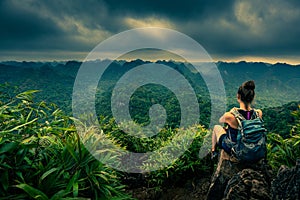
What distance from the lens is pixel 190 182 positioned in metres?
4.14

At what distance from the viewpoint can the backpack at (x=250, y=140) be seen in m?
3.09

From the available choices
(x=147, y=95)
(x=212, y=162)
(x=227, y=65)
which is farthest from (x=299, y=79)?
(x=212, y=162)

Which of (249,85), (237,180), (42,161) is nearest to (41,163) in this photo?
(42,161)

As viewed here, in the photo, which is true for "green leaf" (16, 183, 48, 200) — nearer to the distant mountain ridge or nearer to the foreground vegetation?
the foreground vegetation

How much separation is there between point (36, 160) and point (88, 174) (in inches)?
19.6

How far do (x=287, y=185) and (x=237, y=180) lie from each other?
538 mm

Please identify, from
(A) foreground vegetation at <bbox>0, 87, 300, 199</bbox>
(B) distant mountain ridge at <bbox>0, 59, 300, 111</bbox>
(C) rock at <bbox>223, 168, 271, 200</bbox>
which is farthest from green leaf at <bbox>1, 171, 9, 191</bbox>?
(B) distant mountain ridge at <bbox>0, 59, 300, 111</bbox>

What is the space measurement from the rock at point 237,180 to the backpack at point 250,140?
6.2 inches

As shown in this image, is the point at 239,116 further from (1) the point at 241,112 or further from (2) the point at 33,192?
(2) the point at 33,192

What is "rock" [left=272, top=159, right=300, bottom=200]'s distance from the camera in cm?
217

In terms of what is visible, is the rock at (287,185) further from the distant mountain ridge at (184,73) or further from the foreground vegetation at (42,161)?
the distant mountain ridge at (184,73)

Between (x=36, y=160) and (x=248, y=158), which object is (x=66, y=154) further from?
(x=248, y=158)

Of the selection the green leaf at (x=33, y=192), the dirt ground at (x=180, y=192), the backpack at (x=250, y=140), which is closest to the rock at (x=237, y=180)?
the backpack at (x=250, y=140)

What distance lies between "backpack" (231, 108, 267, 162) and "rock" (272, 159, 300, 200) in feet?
2.22
